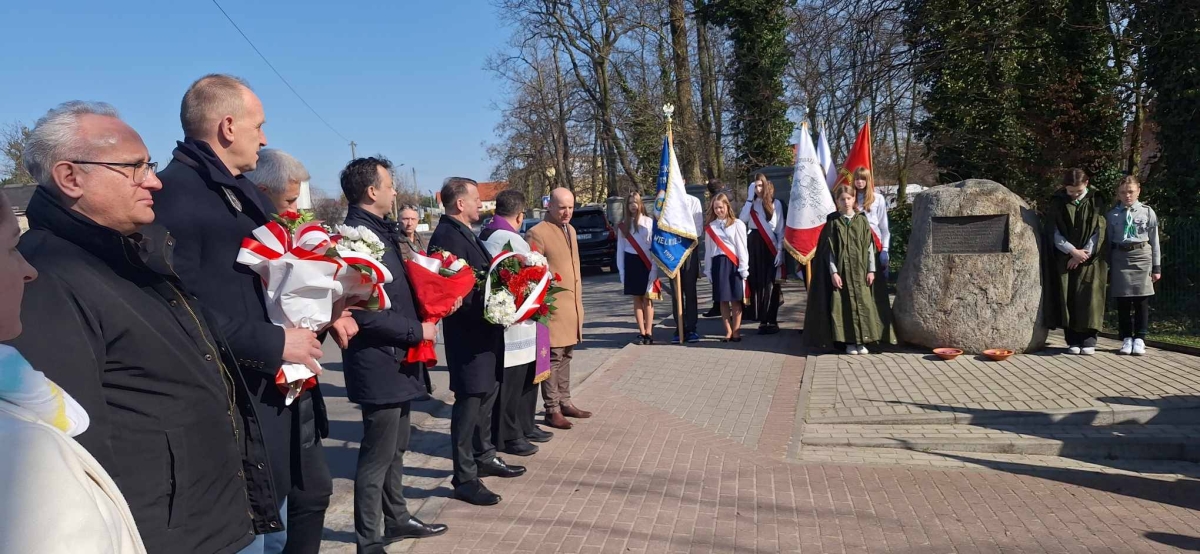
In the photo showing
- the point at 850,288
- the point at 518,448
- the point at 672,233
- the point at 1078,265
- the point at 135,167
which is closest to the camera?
the point at 135,167

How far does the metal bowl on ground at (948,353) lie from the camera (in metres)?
8.55

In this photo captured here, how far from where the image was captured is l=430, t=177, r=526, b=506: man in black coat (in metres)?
5.00

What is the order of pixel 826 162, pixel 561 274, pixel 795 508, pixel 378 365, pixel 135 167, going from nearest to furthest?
pixel 135 167 → pixel 378 365 → pixel 795 508 → pixel 561 274 → pixel 826 162

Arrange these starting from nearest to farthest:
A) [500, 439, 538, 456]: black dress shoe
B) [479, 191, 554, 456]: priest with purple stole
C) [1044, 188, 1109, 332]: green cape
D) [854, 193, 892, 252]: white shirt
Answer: [479, 191, 554, 456]: priest with purple stole, [500, 439, 538, 456]: black dress shoe, [1044, 188, 1109, 332]: green cape, [854, 193, 892, 252]: white shirt

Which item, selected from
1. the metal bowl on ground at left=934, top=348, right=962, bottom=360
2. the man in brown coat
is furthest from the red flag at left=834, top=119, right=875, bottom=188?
the man in brown coat

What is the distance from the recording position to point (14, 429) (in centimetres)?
121

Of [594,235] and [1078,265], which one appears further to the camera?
[594,235]

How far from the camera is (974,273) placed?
8.63 meters

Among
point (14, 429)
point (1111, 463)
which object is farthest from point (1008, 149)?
point (14, 429)

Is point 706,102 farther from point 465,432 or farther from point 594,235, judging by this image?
point 465,432

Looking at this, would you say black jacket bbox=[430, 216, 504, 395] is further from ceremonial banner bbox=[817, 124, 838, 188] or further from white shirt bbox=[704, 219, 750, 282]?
ceremonial banner bbox=[817, 124, 838, 188]

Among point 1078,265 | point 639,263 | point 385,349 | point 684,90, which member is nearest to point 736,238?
point 639,263

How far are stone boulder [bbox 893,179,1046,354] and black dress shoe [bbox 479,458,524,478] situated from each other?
17.4 feet

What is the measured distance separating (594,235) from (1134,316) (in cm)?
1553
